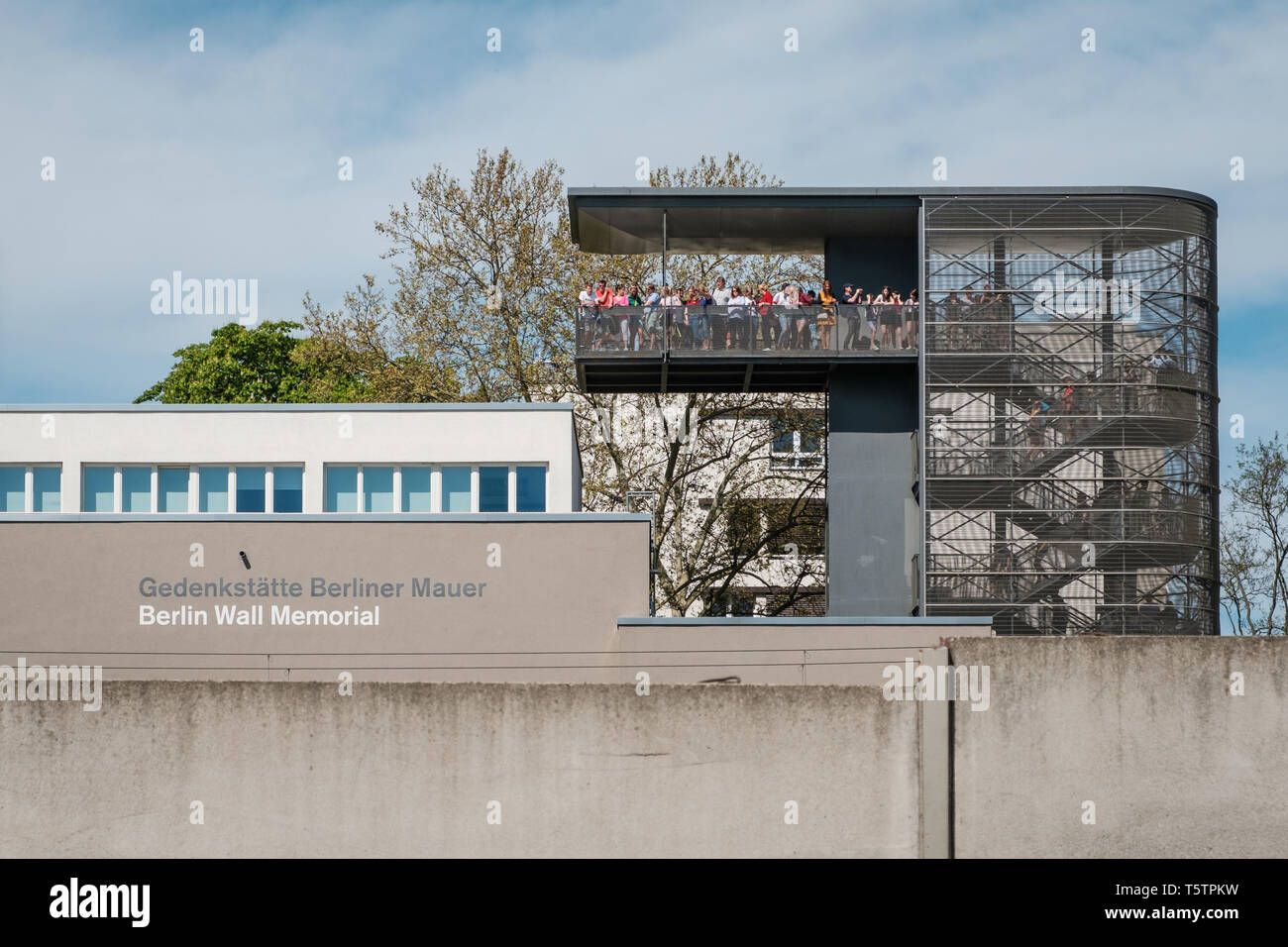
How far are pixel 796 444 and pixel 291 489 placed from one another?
17.9 meters

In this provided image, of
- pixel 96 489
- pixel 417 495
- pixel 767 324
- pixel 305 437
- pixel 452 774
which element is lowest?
pixel 452 774

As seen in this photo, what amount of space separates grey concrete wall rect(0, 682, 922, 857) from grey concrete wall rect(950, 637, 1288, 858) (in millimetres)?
875

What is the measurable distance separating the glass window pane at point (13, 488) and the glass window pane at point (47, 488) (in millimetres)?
171

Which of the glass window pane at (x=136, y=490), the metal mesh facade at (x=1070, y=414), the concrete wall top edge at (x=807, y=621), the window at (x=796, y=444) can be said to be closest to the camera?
the concrete wall top edge at (x=807, y=621)

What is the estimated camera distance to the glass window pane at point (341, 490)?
29484 mm

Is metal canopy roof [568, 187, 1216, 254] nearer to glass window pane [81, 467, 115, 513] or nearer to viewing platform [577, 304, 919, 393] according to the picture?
viewing platform [577, 304, 919, 393]

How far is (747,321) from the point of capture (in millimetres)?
30797

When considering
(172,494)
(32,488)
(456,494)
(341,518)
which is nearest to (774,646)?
(456,494)

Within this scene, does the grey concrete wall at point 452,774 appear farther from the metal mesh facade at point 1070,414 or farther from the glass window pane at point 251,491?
the glass window pane at point 251,491

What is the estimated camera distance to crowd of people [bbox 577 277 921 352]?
30.4 metres

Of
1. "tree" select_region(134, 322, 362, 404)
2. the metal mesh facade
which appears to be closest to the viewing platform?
the metal mesh facade

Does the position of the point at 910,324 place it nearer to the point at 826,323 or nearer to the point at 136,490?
the point at 826,323

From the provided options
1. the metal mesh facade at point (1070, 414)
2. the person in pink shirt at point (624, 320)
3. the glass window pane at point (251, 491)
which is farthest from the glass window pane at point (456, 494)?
the metal mesh facade at point (1070, 414)
